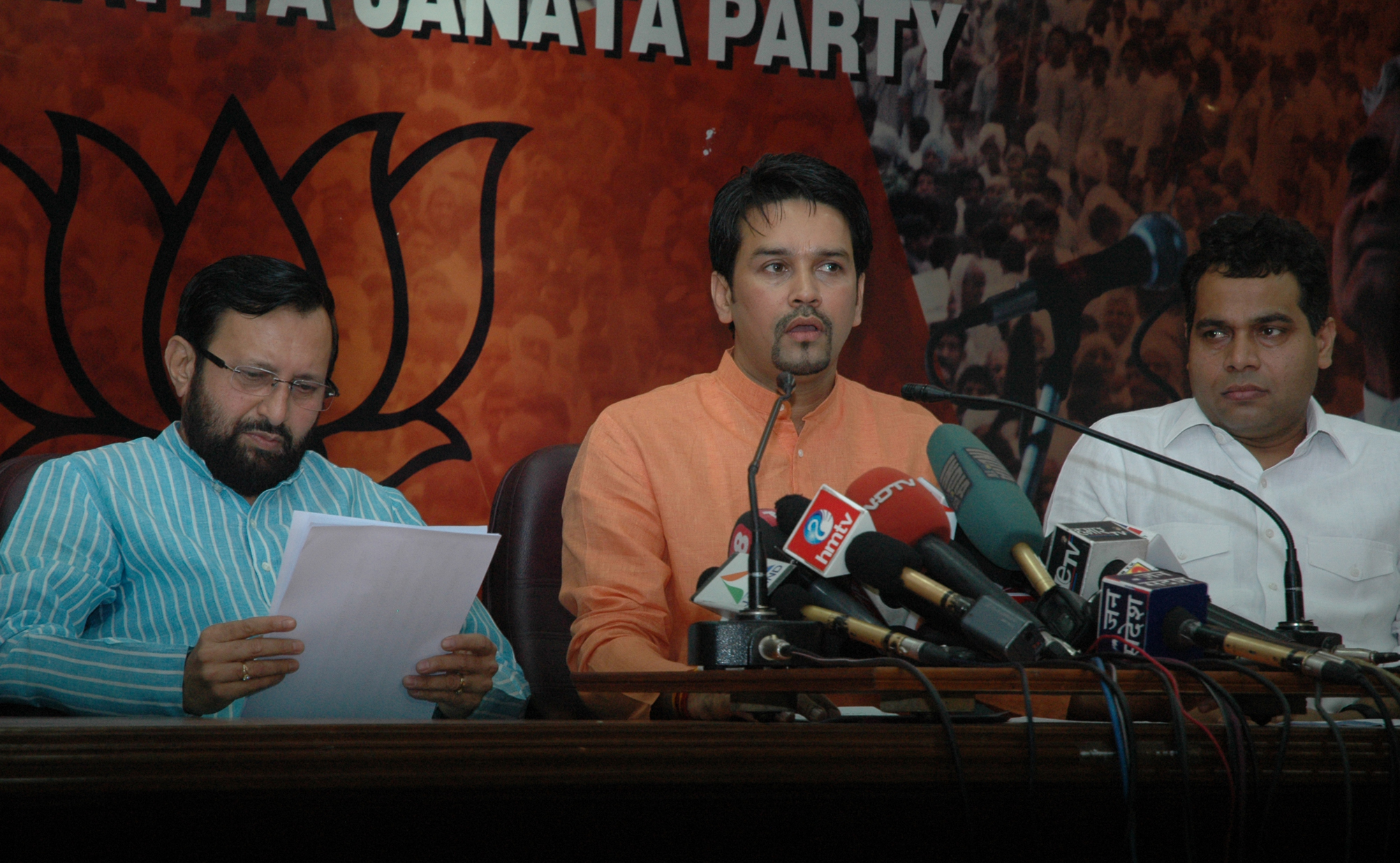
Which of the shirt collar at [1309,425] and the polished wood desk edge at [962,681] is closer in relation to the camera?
the polished wood desk edge at [962,681]

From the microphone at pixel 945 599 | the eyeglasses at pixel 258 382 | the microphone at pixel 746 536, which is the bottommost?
the microphone at pixel 945 599

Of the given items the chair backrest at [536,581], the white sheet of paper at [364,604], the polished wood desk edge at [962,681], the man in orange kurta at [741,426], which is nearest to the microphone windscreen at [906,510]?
the polished wood desk edge at [962,681]

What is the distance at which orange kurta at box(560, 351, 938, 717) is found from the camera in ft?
6.00

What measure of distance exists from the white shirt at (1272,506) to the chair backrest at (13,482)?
6.33 ft

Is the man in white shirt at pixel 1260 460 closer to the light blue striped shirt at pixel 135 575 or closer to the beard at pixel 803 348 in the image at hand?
the beard at pixel 803 348

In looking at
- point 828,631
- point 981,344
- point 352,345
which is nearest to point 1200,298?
point 981,344

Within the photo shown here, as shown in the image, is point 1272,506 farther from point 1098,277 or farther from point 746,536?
point 746,536

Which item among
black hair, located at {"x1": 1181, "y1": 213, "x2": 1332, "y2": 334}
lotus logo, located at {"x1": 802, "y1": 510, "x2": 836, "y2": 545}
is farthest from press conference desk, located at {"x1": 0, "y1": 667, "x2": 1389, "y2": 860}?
black hair, located at {"x1": 1181, "y1": 213, "x2": 1332, "y2": 334}

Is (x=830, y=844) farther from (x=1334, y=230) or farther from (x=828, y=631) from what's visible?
(x=1334, y=230)

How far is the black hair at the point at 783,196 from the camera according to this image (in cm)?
211

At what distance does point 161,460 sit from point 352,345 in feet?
2.09

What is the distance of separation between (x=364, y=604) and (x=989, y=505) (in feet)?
2.62

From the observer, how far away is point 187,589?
1.83 m

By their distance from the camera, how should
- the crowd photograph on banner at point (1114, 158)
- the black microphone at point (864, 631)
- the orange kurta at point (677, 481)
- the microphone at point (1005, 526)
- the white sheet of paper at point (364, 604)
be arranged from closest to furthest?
the black microphone at point (864, 631)
the microphone at point (1005, 526)
the white sheet of paper at point (364, 604)
the orange kurta at point (677, 481)
the crowd photograph on banner at point (1114, 158)
